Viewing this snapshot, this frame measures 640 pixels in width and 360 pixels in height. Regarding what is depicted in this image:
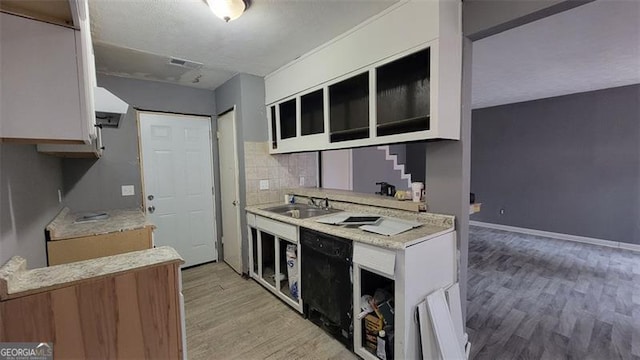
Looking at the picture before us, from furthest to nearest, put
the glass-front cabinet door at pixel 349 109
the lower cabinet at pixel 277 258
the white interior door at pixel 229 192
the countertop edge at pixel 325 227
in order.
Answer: the white interior door at pixel 229 192 → the lower cabinet at pixel 277 258 → the glass-front cabinet door at pixel 349 109 → the countertop edge at pixel 325 227

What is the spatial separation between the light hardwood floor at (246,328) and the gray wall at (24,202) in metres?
1.23

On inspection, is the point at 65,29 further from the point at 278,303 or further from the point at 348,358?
the point at 278,303

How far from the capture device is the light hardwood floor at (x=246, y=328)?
77.6 inches

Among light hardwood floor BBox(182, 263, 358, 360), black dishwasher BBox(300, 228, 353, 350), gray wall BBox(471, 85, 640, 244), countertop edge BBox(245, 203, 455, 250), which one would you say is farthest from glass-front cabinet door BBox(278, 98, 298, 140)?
gray wall BBox(471, 85, 640, 244)

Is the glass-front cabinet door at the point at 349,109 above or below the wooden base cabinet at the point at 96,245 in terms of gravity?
above

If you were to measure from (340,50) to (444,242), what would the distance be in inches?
67.6

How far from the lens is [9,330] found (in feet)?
2.76

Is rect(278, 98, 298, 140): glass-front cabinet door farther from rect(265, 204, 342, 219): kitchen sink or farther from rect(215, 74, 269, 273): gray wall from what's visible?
rect(265, 204, 342, 219): kitchen sink

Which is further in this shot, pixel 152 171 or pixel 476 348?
pixel 152 171

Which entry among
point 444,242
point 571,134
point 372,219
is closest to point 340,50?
point 372,219

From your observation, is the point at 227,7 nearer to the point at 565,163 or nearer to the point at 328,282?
the point at 328,282

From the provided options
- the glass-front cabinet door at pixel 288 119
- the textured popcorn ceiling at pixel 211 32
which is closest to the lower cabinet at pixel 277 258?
the glass-front cabinet door at pixel 288 119

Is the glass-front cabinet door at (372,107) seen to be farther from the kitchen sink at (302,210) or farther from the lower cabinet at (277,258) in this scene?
the lower cabinet at (277,258)

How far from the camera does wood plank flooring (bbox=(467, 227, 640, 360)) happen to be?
1992mm
